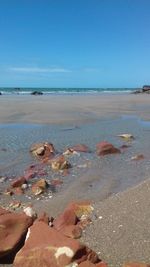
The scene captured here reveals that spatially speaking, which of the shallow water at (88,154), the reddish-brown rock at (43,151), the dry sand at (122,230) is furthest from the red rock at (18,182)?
the dry sand at (122,230)

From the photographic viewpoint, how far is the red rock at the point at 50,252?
3.29m

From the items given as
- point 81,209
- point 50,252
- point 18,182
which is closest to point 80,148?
point 18,182

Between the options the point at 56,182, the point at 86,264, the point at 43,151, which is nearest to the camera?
the point at 86,264

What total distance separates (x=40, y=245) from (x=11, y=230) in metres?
0.45

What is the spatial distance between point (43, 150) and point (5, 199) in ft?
8.76

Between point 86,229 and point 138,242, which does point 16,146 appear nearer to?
point 86,229

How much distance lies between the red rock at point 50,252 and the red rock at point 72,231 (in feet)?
1.71

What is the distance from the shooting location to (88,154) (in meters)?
8.92

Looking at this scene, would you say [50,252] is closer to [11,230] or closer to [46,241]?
[46,241]

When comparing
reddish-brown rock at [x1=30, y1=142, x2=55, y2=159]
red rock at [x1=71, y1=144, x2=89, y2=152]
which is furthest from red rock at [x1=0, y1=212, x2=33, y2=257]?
red rock at [x1=71, y1=144, x2=89, y2=152]

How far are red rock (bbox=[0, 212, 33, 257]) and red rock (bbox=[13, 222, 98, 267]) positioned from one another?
16 cm

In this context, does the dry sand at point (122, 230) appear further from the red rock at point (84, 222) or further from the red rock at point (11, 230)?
the red rock at point (11, 230)

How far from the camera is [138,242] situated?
371 centimetres

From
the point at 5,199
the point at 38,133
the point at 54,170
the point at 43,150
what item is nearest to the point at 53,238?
the point at 5,199
